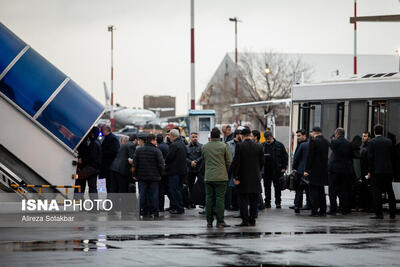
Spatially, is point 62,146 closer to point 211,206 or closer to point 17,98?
point 17,98

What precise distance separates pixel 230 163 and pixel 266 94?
53386 mm

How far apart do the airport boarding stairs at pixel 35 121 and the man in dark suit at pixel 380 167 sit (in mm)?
5788

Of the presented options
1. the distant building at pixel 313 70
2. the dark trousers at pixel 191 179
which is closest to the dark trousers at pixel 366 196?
the dark trousers at pixel 191 179

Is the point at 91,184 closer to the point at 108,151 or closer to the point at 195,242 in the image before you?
the point at 108,151

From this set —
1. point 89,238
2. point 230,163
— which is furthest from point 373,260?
point 230,163

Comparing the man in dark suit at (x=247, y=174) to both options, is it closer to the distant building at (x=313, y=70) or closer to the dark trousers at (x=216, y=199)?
the dark trousers at (x=216, y=199)

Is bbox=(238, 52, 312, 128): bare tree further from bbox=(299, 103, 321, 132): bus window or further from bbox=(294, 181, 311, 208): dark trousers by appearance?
bbox=(294, 181, 311, 208): dark trousers

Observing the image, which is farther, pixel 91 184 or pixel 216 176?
pixel 91 184

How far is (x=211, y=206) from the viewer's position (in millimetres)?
15453

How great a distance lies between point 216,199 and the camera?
608 inches

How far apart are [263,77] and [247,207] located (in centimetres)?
5446

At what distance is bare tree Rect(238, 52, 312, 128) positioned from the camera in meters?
68.4

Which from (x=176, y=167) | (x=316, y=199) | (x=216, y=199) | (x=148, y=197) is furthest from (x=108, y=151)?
(x=316, y=199)

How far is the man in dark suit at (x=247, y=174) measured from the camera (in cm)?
1564
